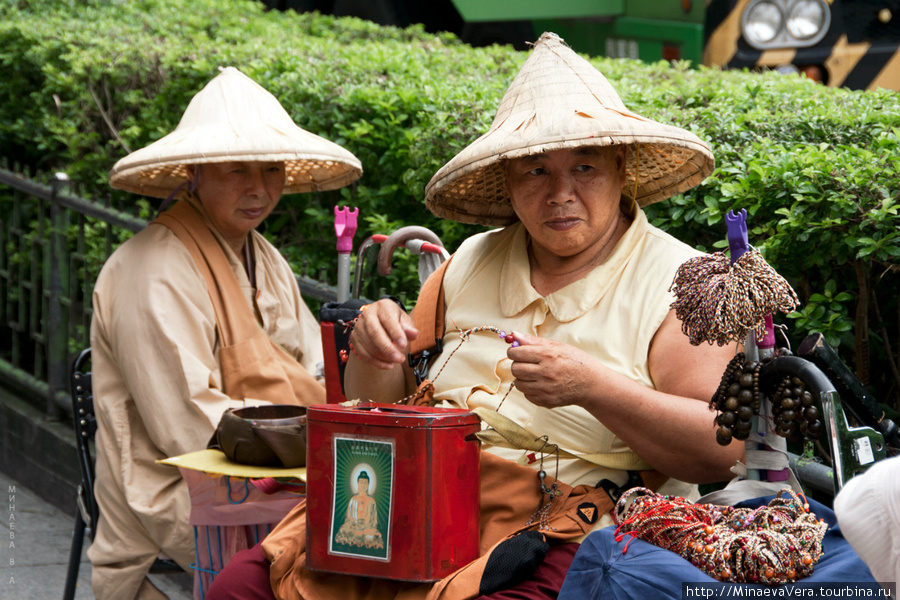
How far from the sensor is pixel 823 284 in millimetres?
2646

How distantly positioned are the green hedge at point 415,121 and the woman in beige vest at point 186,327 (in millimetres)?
513

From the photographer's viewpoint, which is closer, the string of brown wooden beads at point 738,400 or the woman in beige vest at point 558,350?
the string of brown wooden beads at point 738,400

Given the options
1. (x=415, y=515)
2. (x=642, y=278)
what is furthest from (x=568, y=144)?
(x=415, y=515)

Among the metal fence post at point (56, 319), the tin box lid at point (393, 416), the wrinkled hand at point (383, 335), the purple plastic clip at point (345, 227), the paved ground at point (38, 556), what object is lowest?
the paved ground at point (38, 556)

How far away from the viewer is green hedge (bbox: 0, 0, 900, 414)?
8.21 ft

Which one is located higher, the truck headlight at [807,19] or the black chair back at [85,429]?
the truck headlight at [807,19]

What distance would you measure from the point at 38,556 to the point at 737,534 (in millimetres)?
3512

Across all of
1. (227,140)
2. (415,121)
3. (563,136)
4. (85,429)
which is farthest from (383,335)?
(415,121)

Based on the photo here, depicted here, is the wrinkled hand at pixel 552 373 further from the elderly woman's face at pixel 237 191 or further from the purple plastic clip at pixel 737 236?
the elderly woman's face at pixel 237 191

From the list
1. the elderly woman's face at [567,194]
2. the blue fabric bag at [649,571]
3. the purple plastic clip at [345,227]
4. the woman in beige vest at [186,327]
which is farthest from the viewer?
the purple plastic clip at [345,227]

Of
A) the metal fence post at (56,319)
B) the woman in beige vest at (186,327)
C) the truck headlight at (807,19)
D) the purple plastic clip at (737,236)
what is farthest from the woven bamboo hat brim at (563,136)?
the truck headlight at (807,19)

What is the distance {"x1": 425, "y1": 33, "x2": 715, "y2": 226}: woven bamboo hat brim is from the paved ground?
7.18 ft

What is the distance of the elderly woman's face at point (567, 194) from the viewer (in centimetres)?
231

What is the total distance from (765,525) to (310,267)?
298 cm
